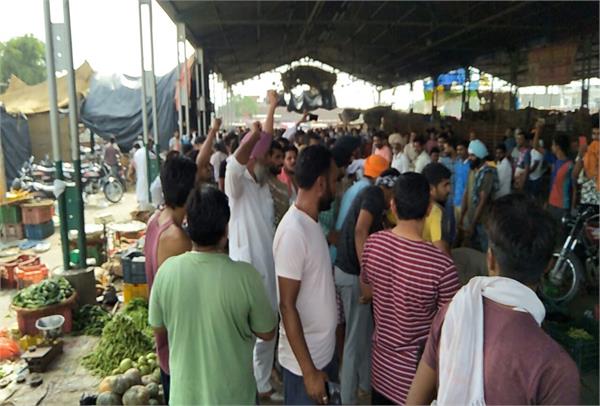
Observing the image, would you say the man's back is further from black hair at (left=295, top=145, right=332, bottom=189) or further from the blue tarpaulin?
the blue tarpaulin

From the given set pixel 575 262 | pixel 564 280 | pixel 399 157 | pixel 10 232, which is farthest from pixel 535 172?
pixel 10 232

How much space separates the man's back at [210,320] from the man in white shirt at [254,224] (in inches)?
54.1

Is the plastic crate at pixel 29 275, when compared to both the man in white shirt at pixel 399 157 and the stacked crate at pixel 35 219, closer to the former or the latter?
the stacked crate at pixel 35 219

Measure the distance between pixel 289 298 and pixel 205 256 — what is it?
422 millimetres

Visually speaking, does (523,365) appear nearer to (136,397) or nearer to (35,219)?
(136,397)

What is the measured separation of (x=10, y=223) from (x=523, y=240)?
917 cm

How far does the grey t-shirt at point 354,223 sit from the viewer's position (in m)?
2.80

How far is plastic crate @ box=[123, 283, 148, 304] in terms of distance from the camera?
471 cm

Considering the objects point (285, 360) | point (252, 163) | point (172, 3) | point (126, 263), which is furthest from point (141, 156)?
point (285, 360)

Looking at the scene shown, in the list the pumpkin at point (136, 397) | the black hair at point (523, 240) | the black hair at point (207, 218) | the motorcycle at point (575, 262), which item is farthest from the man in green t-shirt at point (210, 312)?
the motorcycle at point (575, 262)

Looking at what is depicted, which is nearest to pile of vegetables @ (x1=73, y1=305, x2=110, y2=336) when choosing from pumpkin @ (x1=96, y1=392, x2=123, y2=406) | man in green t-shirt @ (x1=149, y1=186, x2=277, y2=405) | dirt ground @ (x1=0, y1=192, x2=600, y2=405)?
dirt ground @ (x1=0, y1=192, x2=600, y2=405)

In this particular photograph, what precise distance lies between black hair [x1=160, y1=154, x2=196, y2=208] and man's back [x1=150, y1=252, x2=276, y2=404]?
0.65 metres

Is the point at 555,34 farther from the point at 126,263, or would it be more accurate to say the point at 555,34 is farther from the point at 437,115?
the point at 126,263

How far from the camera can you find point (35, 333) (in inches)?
172
